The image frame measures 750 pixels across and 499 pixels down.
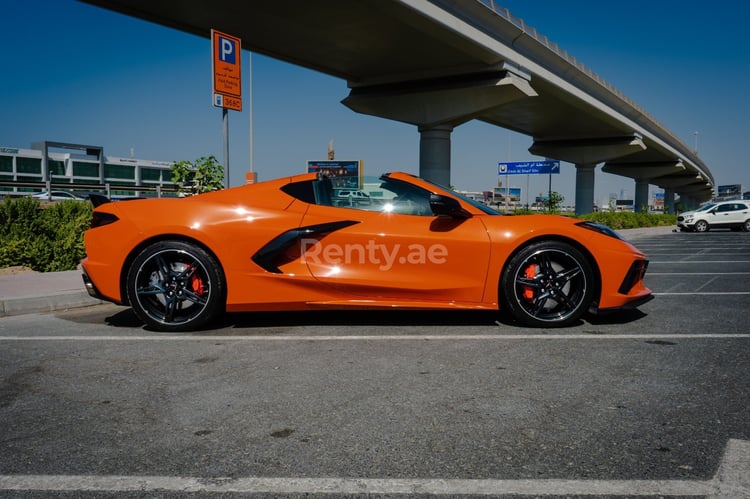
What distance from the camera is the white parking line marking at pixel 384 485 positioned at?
196 centimetres

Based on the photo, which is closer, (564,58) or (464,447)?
(464,447)

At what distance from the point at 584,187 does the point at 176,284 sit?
44.2 m

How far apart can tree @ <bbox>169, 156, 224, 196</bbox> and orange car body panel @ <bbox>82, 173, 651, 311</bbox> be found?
5.14 metres

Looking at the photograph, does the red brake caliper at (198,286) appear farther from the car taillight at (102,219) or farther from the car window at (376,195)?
the car window at (376,195)

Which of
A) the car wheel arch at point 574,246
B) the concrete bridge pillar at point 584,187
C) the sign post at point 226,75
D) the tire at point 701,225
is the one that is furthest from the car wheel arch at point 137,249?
the concrete bridge pillar at point 584,187

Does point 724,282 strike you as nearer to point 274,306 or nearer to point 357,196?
point 357,196

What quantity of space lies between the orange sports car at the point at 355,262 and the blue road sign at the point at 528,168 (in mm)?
35659

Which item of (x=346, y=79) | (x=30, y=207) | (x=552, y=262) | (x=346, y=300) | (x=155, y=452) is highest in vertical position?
(x=346, y=79)

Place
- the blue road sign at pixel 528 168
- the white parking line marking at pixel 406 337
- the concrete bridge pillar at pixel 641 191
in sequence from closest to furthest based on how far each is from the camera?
the white parking line marking at pixel 406 337, the blue road sign at pixel 528 168, the concrete bridge pillar at pixel 641 191

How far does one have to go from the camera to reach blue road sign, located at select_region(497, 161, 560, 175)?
38469 millimetres

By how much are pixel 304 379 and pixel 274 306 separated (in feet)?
A: 4.81

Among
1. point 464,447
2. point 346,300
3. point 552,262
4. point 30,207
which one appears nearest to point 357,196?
point 346,300

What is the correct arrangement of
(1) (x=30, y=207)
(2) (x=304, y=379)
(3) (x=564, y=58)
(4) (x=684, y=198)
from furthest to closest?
(4) (x=684, y=198) → (3) (x=564, y=58) → (1) (x=30, y=207) → (2) (x=304, y=379)

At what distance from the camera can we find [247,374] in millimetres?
3414
